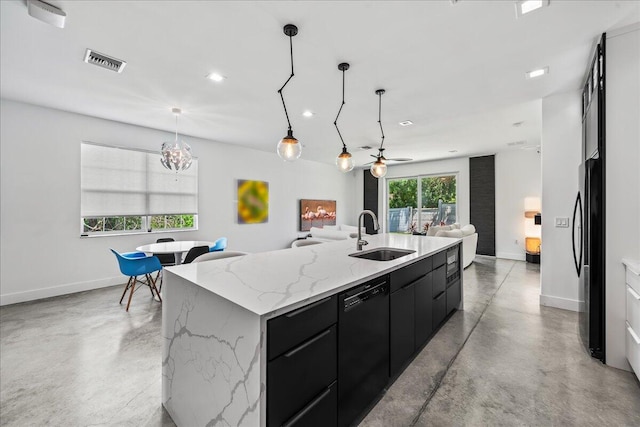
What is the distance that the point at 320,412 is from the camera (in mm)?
1283

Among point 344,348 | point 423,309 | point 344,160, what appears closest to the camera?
point 344,348

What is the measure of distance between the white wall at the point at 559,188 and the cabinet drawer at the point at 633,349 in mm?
1456

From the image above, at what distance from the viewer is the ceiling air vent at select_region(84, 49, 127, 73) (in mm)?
2537

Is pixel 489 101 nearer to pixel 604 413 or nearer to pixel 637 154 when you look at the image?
pixel 637 154

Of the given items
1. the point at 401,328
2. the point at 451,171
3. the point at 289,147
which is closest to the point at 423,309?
the point at 401,328

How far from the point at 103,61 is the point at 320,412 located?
3491mm

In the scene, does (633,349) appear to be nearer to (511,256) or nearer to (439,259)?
(439,259)

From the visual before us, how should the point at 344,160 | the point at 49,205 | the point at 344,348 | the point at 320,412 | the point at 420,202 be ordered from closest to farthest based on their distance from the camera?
the point at 320,412 → the point at 344,348 → the point at 344,160 → the point at 49,205 → the point at 420,202

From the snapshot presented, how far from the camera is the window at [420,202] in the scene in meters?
7.98

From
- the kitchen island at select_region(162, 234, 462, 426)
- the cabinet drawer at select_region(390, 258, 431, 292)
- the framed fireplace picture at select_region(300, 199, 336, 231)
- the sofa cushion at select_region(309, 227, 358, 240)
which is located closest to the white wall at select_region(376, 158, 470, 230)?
the framed fireplace picture at select_region(300, 199, 336, 231)

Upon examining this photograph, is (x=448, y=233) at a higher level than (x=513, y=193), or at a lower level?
lower

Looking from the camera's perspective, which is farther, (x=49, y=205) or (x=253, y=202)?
(x=253, y=202)

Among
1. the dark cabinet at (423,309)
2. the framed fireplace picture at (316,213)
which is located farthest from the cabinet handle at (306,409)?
the framed fireplace picture at (316,213)

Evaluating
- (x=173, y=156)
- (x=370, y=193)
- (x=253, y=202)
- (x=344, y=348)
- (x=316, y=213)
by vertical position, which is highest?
(x=173, y=156)
